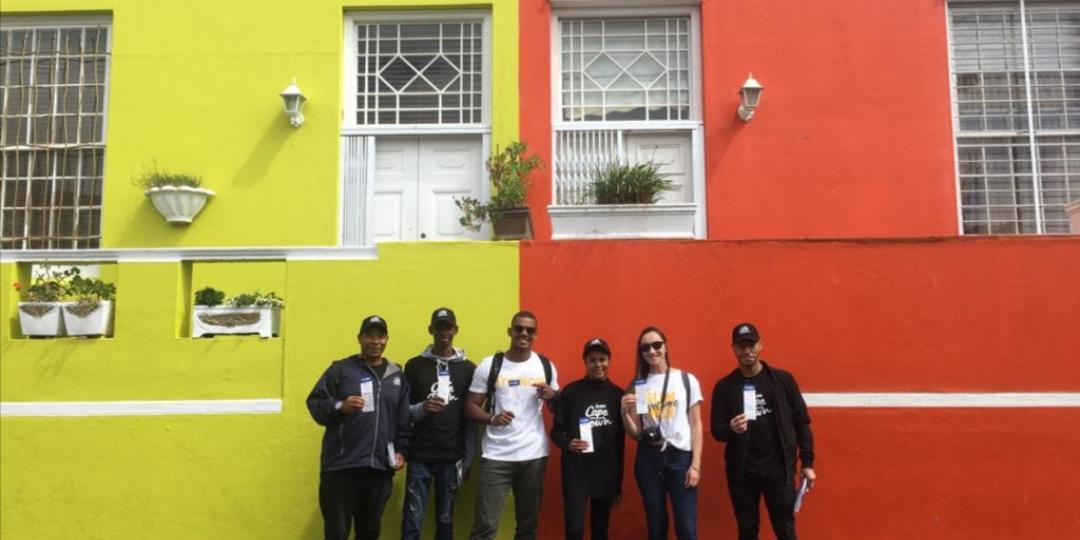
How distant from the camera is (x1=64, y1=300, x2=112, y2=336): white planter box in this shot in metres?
6.56

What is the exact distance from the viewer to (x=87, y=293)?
261 inches

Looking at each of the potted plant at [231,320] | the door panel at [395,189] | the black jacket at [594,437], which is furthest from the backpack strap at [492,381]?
the door panel at [395,189]

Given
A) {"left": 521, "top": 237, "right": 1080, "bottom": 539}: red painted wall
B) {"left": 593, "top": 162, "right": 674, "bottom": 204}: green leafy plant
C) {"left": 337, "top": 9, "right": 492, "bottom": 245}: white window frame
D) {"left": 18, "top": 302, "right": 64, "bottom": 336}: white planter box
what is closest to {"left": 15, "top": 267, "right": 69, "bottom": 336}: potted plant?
{"left": 18, "top": 302, "right": 64, "bottom": 336}: white planter box

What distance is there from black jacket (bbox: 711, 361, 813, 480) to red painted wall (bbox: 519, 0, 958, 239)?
2.43 meters

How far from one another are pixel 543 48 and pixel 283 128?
2.50 metres

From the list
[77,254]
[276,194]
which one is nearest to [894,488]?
[276,194]

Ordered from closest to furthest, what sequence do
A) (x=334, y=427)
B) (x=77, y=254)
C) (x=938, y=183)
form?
(x=334, y=427)
(x=77, y=254)
(x=938, y=183)

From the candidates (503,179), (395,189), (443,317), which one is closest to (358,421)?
(443,317)

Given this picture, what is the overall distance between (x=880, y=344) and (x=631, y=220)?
205cm

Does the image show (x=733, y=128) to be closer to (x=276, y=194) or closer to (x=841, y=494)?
(x=841, y=494)

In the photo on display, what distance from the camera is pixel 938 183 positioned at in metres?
7.77

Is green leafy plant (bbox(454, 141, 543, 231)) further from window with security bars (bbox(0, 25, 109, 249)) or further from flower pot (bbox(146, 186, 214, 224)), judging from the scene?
window with security bars (bbox(0, 25, 109, 249))

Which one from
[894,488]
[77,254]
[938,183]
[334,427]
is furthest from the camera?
[938,183]

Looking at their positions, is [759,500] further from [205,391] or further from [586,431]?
[205,391]
